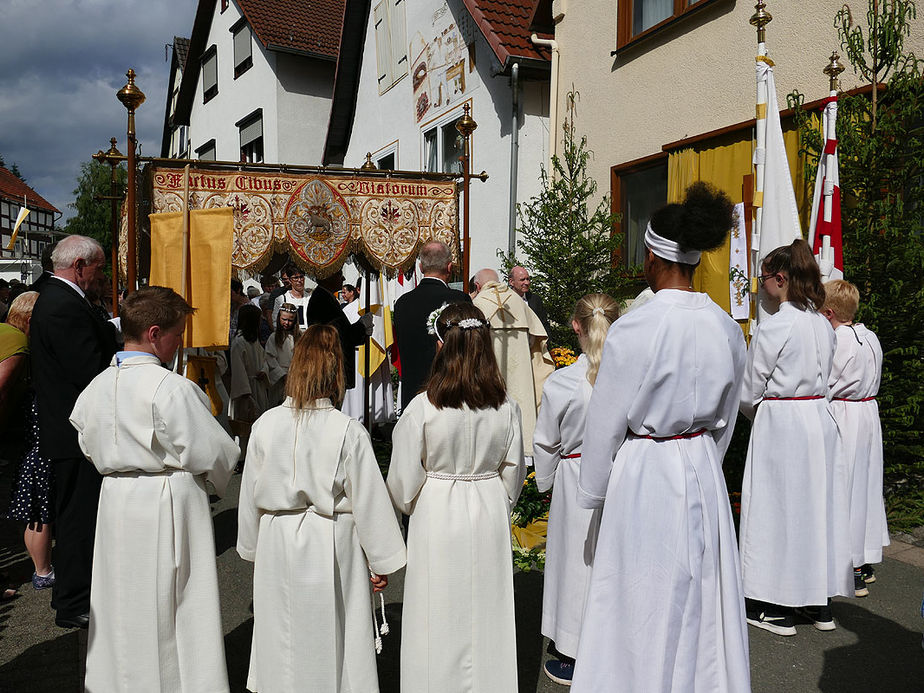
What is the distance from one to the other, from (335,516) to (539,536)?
112 inches

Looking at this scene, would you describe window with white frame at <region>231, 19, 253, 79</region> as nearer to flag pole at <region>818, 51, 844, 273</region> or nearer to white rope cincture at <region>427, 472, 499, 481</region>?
flag pole at <region>818, 51, 844, 273</region>

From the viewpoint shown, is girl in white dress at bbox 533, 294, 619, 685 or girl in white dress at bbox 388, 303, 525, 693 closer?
girl in white dress at bbox 388, 303, 525, 693

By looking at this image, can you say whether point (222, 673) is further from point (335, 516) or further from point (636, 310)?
point (636, 310)

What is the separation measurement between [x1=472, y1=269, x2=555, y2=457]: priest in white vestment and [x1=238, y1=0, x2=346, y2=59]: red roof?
1501 centimetres

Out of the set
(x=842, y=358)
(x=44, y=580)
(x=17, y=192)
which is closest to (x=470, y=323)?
(x=842, y=358)

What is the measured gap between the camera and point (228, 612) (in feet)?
14.5

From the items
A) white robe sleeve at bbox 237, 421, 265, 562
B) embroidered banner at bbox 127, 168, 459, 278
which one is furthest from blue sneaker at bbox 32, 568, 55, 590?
embroidered banner at bbox 127, 168, 459, 278

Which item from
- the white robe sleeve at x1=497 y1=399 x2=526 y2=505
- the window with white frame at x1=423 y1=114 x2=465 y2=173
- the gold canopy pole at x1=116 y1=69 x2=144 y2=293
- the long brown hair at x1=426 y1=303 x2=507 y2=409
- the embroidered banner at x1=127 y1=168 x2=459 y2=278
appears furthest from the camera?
the window with white frame at x1=423 y1=114 x2=465 y2=173

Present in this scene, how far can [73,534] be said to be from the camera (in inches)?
160

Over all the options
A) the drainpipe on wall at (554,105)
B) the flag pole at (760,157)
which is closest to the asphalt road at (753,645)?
the flag pole at (760,157)

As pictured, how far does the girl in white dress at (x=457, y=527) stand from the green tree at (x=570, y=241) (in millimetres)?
6154

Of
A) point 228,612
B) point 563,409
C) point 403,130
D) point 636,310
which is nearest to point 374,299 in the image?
point 403,130

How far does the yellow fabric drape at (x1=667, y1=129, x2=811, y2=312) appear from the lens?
759cm

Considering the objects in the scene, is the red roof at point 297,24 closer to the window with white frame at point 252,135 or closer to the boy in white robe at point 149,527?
the window with white frame at point 252,135
